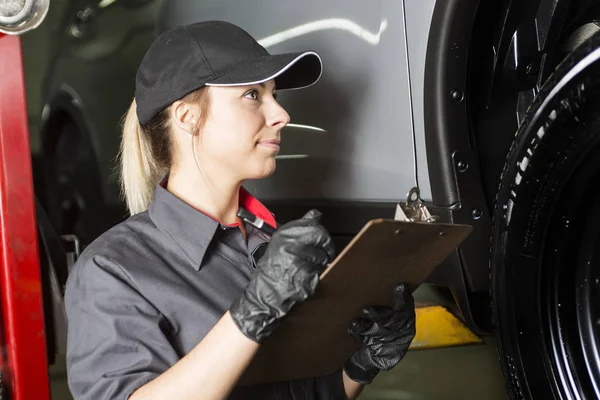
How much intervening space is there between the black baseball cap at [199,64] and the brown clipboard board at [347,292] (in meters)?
0.45

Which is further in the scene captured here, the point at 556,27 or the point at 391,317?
the point at 556,27

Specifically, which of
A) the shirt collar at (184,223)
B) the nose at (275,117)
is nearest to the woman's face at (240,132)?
the nose at (275,117)

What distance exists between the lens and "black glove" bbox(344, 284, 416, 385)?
150 cm

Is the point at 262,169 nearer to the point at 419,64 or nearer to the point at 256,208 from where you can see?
the point at 256,208

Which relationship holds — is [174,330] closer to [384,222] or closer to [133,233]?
[133,233]

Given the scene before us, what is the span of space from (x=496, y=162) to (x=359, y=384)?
0.62 metres

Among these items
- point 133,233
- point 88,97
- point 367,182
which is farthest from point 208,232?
point 88,97

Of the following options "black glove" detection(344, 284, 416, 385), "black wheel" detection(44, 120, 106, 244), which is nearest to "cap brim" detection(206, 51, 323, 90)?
"black glove" detection(344, 284, 416, 385)

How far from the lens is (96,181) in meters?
3.40

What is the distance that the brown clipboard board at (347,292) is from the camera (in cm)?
123

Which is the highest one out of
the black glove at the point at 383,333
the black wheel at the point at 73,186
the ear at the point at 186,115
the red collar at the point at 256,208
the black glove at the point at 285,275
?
the ear at the point at 186,115

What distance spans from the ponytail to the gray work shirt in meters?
0.15

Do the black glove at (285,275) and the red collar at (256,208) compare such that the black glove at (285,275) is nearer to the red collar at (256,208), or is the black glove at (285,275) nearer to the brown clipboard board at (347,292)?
the brown clipboard board at (347,292)

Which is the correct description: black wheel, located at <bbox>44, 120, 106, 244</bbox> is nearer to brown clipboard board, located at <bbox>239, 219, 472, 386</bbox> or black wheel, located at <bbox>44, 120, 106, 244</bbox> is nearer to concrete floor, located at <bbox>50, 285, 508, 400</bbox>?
concrete floor, located at <bbox>50, 285, 508, 400</bbox>
